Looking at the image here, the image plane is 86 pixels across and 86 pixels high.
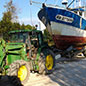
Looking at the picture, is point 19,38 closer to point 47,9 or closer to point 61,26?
point 47,9

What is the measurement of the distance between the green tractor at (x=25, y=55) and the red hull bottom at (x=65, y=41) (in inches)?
88.1

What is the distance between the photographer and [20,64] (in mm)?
4055

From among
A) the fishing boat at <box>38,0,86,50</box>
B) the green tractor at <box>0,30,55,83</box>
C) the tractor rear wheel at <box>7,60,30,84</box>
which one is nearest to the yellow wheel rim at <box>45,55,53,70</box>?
the green tractor at <box>0,30,55,83</box>

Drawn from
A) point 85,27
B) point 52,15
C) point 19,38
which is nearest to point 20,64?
point 19,38

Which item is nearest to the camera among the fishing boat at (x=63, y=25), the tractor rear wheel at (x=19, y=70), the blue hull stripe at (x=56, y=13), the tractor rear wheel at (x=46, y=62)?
the tractor rear wheel at (x=19, y=70)

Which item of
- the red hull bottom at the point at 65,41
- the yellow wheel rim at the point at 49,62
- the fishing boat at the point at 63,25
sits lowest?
the yellow wheel rim at the point at 49,62

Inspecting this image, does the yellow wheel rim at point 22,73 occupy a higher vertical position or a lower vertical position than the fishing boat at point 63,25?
lower

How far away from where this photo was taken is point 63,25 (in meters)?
8.09

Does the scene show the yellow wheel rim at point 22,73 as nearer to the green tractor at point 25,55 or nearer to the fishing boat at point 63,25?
the green tractor at point 25,55

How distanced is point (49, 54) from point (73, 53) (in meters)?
3.50

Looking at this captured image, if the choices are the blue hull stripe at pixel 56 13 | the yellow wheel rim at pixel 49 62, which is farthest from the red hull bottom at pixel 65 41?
the yellow wheel rim at pixel 49 62

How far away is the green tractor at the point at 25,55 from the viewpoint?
4117 mm

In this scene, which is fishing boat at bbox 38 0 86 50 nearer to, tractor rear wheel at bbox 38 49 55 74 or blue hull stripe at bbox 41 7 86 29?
blue hull stripe at bbox 41 7 86 29

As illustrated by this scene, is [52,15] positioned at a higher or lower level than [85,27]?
higher
